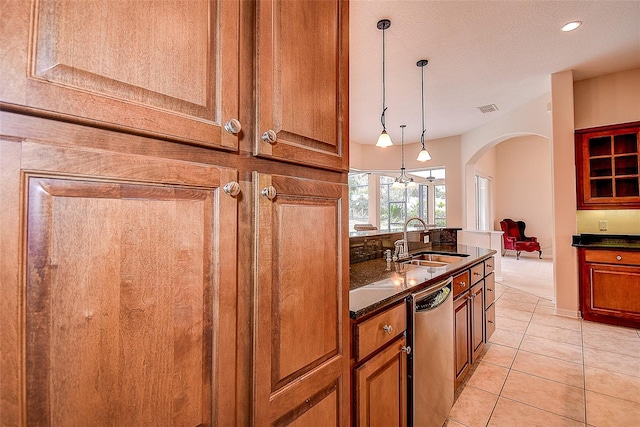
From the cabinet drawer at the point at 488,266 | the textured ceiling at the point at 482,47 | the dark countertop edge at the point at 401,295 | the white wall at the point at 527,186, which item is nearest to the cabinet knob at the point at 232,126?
the dark countertop edge at the point at 401,295

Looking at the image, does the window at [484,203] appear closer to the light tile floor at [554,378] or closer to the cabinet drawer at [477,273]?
the light tile floor at [554,378]

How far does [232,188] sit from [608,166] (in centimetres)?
461

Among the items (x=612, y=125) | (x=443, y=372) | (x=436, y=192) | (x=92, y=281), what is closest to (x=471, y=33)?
(x=612, y=125)

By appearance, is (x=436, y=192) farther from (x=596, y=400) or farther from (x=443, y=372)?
(x=443, y=372)

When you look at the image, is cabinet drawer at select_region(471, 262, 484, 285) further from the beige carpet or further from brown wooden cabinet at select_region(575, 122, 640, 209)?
the beige carpet

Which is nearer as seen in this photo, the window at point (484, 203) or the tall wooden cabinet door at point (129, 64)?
the tall wooden cabinet door at point (129, 64)

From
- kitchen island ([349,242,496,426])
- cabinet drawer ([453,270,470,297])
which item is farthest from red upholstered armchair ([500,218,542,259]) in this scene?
cabinet drawer ([453,270,470,297])

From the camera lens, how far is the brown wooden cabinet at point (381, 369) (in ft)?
3.67

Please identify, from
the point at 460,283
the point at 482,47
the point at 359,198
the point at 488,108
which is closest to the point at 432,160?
the point at 488,108

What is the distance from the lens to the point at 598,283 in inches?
131

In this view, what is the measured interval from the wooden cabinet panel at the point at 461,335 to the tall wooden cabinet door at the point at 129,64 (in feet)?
5.99

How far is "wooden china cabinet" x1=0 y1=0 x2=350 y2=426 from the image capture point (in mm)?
447

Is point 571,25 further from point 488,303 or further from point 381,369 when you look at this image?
point 381,369

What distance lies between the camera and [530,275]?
232 inches
